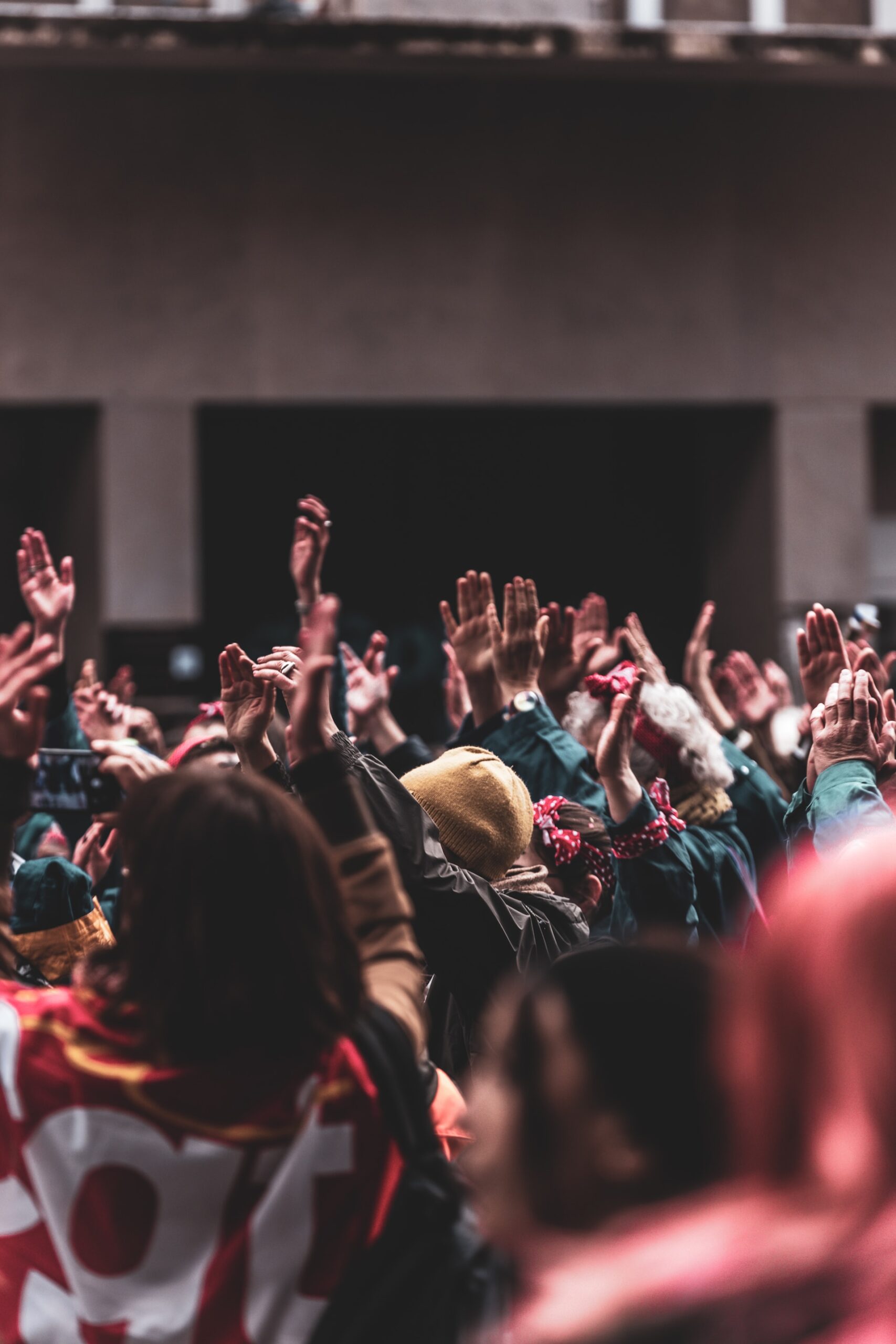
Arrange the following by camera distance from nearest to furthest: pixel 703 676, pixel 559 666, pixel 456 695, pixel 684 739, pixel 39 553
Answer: pixel 39 553, pixel 684 739, pixel 559 666, pixel 456 695, pixel 703 676

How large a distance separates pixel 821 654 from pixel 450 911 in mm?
1603

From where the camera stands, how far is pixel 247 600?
12.5 metres

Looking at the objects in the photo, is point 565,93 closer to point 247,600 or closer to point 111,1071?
point 247,600

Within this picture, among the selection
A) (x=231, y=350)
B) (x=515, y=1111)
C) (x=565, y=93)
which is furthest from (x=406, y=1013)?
(x=565, y=93)

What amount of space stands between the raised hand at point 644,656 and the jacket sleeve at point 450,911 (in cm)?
150

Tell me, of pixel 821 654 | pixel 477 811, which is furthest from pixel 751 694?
pixel 477 811

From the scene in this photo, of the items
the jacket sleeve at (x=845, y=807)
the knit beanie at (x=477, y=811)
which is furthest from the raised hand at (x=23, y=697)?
the jacket sleeve at (x=845, y=807)

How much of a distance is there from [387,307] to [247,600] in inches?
108

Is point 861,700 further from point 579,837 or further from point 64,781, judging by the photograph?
point 64,781

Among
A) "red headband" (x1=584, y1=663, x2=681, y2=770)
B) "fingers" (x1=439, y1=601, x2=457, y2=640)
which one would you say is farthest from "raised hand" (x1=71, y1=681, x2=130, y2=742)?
"red headband" (x1=584, y1=663, x2=681, y2=770)

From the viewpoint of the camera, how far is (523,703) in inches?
168

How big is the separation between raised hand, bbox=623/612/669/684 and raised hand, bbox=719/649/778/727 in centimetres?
161

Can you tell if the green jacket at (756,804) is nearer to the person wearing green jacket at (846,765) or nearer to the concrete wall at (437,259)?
the person wearing green jacket at (846,765)

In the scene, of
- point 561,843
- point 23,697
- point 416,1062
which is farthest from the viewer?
point 561,843
